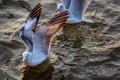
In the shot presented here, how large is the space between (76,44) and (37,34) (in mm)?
1444

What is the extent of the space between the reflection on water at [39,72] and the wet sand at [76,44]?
101 mm

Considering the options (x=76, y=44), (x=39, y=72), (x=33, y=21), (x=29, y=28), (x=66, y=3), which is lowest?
(x=39, y=72)

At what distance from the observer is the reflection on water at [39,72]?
7031 mm

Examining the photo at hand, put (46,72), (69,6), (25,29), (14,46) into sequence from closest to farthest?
(25,29), (46,72), (14,46), (69,6)

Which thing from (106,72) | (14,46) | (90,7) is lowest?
(106,72)

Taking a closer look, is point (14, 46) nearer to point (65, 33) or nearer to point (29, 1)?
point (65, 33)

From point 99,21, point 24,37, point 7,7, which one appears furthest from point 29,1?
point 24,37

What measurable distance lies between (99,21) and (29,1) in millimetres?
2033

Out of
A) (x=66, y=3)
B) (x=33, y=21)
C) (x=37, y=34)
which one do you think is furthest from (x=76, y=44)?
(x=33, y=21)

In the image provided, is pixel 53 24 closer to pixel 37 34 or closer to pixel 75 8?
pixel 37 34

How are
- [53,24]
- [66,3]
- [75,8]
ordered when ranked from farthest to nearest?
1. [66,3]
2. [75,8]
3. [53,24]

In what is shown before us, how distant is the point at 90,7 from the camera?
9.62 m

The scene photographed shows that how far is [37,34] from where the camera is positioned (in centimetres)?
691

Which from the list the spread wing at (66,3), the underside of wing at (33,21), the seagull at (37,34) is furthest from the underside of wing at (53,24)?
the spread wing at (66,3)
